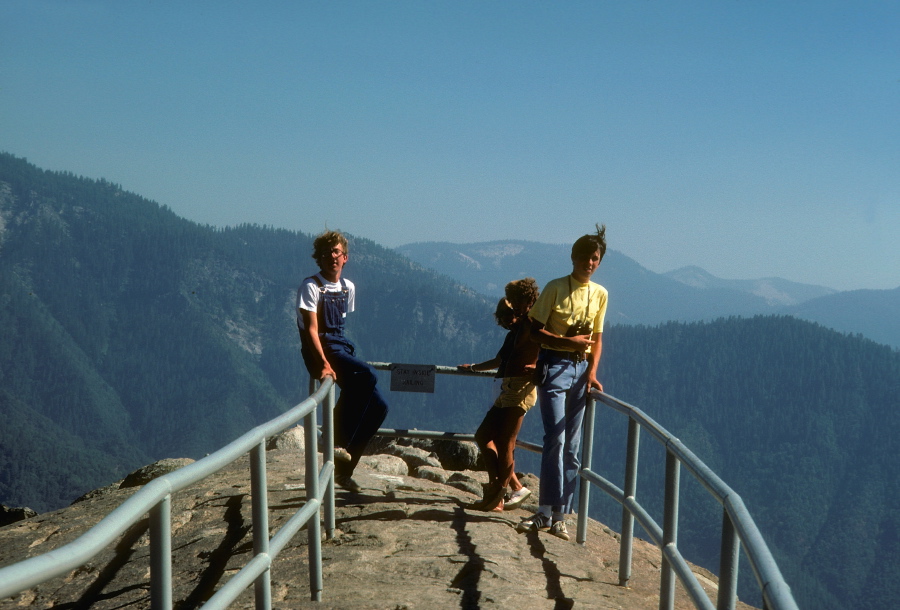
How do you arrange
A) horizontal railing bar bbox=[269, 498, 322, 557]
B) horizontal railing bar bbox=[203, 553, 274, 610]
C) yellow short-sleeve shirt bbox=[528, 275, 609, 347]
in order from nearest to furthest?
1. horizontal railing bar bbox=[203, 553, 274, 610]
2. horizontal railing bar bbox=[269, 498, 322, 557]
3. yellow short-sleeve shirt bbox=[528, 275, 609, 347]

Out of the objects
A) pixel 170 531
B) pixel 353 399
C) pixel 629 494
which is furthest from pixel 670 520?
pixel 353 399

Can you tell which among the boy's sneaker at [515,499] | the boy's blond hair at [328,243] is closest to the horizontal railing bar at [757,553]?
the boy's blond hair at [328,243]

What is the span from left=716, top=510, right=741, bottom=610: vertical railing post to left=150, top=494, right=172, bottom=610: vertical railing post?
1644 millimetres

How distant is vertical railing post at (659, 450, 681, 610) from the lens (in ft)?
11.8

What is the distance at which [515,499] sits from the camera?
6523 millimetres

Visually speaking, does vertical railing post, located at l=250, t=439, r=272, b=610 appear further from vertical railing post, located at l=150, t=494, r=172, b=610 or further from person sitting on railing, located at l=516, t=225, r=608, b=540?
person sitting on railing, located at l=516, t=225, r=608, b=540

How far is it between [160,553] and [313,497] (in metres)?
2.16

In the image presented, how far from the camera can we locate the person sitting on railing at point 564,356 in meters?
5.54

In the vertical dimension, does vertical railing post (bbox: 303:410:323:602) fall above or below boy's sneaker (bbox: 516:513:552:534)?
above

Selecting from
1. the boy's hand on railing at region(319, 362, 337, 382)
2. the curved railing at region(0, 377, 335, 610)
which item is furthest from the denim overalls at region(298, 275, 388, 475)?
the curved railing at region(0, 377, 335, 610)

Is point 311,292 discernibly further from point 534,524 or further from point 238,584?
point 238,584

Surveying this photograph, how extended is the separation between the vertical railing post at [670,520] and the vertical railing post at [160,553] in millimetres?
2207

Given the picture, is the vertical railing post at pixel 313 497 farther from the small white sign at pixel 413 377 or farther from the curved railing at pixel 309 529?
the small white sign at pixel 413 377

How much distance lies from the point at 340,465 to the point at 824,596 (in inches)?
7254
